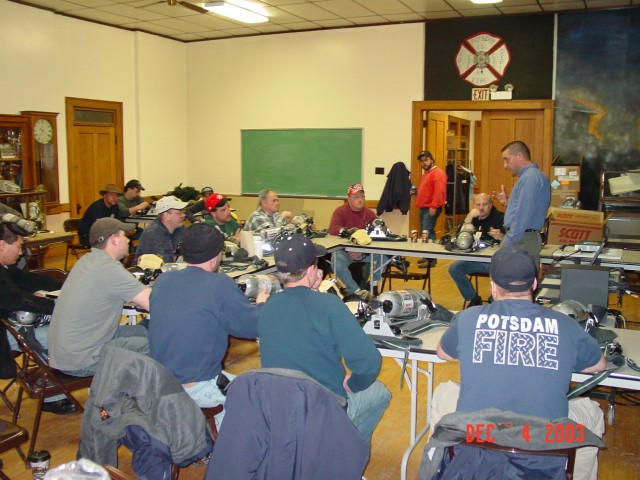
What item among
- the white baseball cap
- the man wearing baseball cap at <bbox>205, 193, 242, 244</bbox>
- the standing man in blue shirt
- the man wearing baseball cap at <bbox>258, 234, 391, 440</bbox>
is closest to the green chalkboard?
the man wearing baseball cap at <bbox>205, 193, 242, 244</bbox>

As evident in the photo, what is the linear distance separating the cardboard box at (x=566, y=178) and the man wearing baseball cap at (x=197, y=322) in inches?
277

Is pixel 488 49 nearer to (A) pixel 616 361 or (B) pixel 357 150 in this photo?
(B) pixel 357 150

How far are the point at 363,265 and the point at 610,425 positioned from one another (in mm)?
3107

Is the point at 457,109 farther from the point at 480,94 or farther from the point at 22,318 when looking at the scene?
the point at 22,318

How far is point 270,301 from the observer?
2.54 metres

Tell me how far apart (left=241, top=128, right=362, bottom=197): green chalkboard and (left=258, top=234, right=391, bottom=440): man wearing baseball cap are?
793 cm

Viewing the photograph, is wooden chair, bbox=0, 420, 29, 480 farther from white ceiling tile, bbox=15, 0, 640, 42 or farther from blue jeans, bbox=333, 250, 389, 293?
white ceiling tile, bbox=15, 0, 640, 42

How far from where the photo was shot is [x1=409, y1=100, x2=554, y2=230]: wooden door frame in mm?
9117


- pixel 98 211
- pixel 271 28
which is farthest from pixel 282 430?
pixel 271 28

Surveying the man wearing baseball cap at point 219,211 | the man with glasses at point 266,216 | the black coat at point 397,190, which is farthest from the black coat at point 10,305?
the black coat at point 397,190

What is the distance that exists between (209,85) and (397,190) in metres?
3.92

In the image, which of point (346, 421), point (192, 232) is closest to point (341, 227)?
point (192, 232)

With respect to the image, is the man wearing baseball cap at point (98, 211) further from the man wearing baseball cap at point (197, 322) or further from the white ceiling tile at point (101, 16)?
the man wearing baseball cap at point (197, 322)
